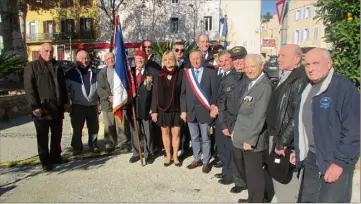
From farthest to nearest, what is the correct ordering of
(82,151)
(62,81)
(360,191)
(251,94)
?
(82,151) → (62,81) → (360,191) → (251,94)

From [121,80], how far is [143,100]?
1.71ft

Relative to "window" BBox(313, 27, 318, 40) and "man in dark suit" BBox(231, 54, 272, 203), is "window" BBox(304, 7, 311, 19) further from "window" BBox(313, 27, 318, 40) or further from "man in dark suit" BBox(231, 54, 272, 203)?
"man in dark suit" BBox(231, 54, 272, 203)

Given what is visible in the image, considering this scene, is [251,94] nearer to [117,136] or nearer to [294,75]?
[294,75]

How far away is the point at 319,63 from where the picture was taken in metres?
2.92

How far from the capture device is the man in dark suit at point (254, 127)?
3752 millimetres

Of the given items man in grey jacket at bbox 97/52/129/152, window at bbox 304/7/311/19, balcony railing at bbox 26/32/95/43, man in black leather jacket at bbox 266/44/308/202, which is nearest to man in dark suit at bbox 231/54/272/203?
man in black leather jacket at bbox 266/44/308/202

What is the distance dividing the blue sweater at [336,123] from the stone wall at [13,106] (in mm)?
9139

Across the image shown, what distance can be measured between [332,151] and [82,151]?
4.95 meters

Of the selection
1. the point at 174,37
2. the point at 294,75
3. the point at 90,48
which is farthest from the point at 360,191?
the point at 174,37

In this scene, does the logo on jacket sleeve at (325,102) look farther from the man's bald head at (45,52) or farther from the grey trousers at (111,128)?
the grey trousers at (111,128)

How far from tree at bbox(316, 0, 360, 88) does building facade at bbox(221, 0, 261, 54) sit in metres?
34.7

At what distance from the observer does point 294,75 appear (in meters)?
3.38

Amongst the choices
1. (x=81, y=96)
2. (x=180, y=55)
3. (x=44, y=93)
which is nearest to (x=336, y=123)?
(x=180, y=55)

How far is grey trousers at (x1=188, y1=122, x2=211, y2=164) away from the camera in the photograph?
5.40m
